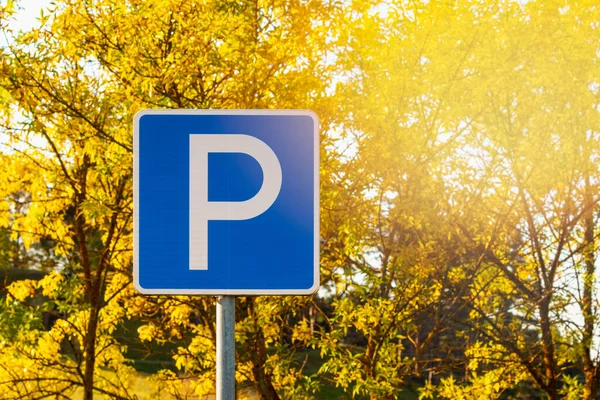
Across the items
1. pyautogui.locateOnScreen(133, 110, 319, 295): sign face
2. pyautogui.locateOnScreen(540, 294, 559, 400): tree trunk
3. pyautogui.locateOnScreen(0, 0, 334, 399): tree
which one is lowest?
pyautogui.locateOnScreen(540, 294, 559, 400): tree trunk

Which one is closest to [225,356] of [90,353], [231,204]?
[231,204]

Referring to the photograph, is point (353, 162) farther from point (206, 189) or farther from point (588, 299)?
point (206, 189)

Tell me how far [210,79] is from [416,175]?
2436mm

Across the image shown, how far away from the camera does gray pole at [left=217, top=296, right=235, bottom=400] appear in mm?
2625

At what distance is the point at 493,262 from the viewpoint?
35.5ft

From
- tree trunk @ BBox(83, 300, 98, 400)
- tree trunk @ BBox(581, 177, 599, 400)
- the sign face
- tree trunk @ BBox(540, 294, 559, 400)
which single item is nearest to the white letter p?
the sign face

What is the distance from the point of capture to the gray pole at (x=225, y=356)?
103 inches

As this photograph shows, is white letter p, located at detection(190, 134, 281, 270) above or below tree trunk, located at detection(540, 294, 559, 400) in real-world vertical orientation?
above

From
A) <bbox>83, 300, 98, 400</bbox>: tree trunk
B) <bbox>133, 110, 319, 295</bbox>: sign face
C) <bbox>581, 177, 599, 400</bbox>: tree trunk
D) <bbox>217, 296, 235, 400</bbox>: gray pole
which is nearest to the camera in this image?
<bbox>217, 296, 235, 400</bbox>: gray pole

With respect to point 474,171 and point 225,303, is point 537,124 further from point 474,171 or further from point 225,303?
point 225,303

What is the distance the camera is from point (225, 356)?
263cm

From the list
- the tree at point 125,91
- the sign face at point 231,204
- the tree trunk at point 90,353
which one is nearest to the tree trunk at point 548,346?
the tree at point 125,91

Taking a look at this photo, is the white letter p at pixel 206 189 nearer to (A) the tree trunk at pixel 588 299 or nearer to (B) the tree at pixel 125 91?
(B) the tree at pixel 125 91

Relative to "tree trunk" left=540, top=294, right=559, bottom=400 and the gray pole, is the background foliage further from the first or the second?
the gray pole
